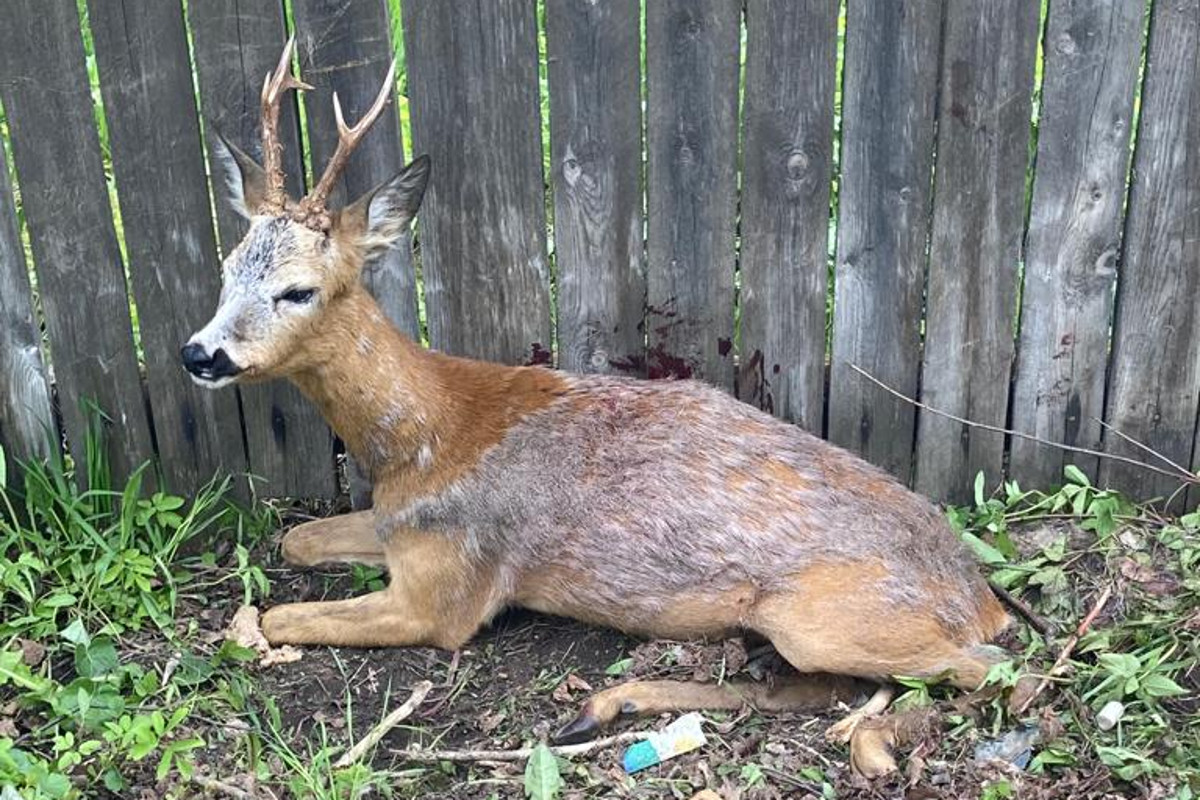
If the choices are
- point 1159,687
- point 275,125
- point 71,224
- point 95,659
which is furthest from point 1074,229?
point 95,659

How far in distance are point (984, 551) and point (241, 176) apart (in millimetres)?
2927

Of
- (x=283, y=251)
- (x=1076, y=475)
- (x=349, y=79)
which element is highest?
(x=349, y=79)

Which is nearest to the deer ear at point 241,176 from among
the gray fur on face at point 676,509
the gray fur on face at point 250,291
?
the gray fur on face at point 250,291

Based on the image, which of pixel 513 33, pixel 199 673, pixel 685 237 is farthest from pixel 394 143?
pixel 199 673

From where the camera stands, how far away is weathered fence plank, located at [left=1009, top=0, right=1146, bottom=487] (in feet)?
16.3

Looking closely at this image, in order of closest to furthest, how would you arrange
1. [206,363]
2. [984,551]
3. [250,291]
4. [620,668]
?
1. [206,363]
2. [250,291]
3. [620,668]
4. [984,551]

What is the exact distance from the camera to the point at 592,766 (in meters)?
4.59

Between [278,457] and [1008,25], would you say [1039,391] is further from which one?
[278,457]

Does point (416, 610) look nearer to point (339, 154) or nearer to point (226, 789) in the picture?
point (226, 789)

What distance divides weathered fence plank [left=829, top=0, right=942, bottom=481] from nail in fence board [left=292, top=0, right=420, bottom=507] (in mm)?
1573

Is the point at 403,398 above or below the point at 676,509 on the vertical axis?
above

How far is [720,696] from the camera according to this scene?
191 inches

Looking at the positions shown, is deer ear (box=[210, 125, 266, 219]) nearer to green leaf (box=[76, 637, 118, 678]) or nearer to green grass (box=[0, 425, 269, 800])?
green grass (box=[0, 425, 269, 800])

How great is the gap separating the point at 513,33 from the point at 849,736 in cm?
254
